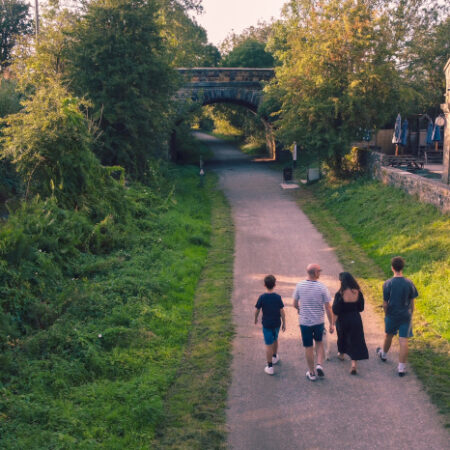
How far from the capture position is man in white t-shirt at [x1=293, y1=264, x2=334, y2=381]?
7723 mm

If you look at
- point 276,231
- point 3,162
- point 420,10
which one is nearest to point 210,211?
point 276,231

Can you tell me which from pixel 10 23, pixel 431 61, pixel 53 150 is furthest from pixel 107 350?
pixel 10 23

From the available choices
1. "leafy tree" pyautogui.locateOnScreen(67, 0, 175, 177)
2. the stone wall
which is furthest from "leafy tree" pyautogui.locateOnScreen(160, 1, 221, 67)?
the stone wall

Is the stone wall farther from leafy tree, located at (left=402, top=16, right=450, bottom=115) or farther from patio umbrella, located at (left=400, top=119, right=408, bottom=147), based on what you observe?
leafy tree, located at (left=402, top=16, right=450, bottom=115)

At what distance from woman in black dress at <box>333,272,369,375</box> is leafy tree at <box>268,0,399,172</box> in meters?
15.3

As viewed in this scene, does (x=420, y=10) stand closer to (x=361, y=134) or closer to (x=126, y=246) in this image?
(x=361, y=134)

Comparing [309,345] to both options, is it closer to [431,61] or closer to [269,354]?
[269,354]

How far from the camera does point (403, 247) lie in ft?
45.0

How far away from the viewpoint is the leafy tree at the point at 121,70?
20.4m

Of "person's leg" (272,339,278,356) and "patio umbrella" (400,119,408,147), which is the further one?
"patio umbrella" (400,119,408,147)

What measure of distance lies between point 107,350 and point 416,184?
11.8 m

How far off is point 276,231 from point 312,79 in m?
8.51

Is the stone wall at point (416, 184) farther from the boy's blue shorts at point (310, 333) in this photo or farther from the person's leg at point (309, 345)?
the person's leg at point (309, 345)

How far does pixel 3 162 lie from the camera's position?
18.3 meters
